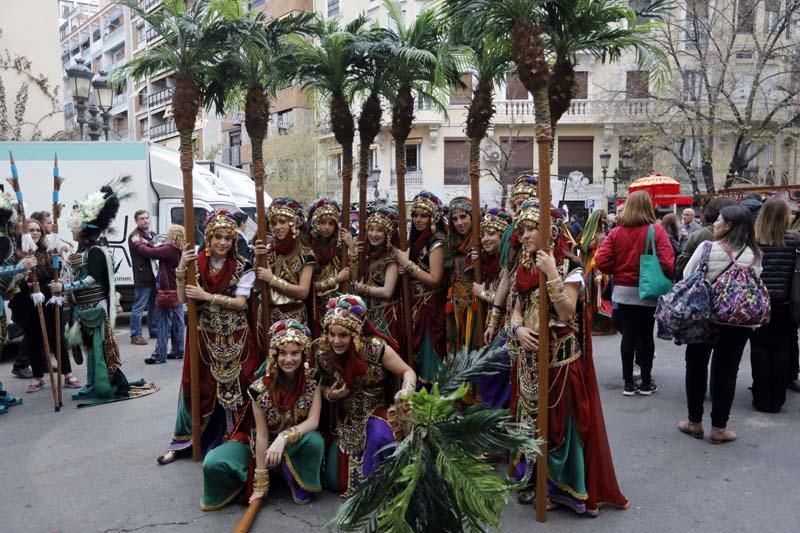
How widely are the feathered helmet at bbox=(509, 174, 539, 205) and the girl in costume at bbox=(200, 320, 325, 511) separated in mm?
1756

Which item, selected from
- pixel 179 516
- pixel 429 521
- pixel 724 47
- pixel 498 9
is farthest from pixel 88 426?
pixel 724 47

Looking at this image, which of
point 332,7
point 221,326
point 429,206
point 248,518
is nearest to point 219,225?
point 221,326

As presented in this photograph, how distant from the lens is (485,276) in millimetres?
5020

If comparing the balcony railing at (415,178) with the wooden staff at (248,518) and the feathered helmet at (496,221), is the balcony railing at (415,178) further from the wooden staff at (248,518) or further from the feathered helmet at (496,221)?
the wooden staff at (248,518)

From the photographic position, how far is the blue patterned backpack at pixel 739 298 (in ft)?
14.9

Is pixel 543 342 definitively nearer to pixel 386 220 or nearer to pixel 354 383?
pixel 354 383

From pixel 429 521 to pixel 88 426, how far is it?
14.8 ft

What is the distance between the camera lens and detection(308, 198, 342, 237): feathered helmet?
5.09m

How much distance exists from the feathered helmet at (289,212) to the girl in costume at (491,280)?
1.38 m

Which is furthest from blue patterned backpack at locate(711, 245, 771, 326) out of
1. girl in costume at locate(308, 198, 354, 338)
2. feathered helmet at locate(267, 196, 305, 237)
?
feathered helmet at locate(267, 196, 305, 237)

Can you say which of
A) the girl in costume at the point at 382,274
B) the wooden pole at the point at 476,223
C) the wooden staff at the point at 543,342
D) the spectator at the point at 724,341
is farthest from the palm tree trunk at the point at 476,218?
the spectator at the point at 724,341

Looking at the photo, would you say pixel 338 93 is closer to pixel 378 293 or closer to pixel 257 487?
pixel 378 293

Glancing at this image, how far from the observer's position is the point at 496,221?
489 centimetres

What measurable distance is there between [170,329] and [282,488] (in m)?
5.13
